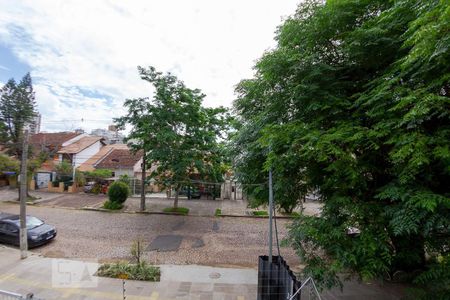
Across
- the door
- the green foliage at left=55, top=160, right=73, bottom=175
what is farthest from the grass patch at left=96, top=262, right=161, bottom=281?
the green foliage at left=55, top=160, right=73, bottom=175

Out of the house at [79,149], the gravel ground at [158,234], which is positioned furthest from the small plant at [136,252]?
the house at [79,149]

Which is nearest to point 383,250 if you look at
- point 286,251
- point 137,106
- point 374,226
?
point 374,226

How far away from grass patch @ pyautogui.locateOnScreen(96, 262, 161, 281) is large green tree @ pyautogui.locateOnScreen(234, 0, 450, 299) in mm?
5066

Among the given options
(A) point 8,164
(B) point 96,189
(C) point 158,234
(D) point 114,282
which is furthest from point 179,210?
(A) point 8,164

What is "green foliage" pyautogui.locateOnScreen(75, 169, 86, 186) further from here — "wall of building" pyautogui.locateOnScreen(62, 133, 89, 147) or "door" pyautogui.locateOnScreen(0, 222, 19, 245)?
"door" pyautogui.locateOnScreen(0, 222, 19, 245)

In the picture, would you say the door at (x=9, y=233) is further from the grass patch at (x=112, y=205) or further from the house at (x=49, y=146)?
the house at (x=49, y=146)

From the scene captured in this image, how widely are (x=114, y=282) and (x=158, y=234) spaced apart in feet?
17.4

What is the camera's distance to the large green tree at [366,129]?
11.4ft

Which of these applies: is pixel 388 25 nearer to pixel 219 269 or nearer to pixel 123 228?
pixel 219 269

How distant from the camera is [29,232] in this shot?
10.8 meters

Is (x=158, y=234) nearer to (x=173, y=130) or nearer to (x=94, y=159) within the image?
(x=173, y=130)

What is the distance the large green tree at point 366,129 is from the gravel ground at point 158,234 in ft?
18.5

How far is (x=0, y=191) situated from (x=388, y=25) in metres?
30.7

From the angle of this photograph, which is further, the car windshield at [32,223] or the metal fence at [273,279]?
the car windshield at [32,223]
